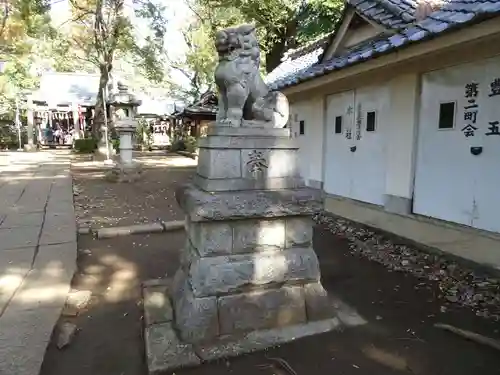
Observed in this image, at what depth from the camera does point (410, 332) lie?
309 centimetres

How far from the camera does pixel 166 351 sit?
2.70 m

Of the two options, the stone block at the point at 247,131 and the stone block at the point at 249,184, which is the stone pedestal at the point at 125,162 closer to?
the stone block at the point at 249,184

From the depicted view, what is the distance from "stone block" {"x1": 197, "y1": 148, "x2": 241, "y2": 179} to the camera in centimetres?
286

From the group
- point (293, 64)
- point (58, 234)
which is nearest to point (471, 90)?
point (58, 234)

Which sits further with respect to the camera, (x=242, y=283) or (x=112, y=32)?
(x=112, y=32)

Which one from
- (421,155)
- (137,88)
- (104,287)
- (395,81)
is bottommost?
(104,287)

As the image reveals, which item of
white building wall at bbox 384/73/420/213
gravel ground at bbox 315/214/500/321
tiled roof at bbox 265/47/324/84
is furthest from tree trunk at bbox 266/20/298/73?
gravel ground at bbox 315/214/500/321

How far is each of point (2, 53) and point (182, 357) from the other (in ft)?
92.3

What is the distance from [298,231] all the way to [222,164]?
859mm

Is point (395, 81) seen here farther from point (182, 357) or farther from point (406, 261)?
point (182, 357)

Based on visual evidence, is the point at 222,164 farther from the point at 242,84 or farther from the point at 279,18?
the point at 279,18

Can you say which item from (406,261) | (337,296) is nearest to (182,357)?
(337,296)

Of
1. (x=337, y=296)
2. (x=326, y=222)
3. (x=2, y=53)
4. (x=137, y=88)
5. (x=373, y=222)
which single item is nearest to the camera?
(x=337, y=296)

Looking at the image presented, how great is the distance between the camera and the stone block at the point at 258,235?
2870mm
